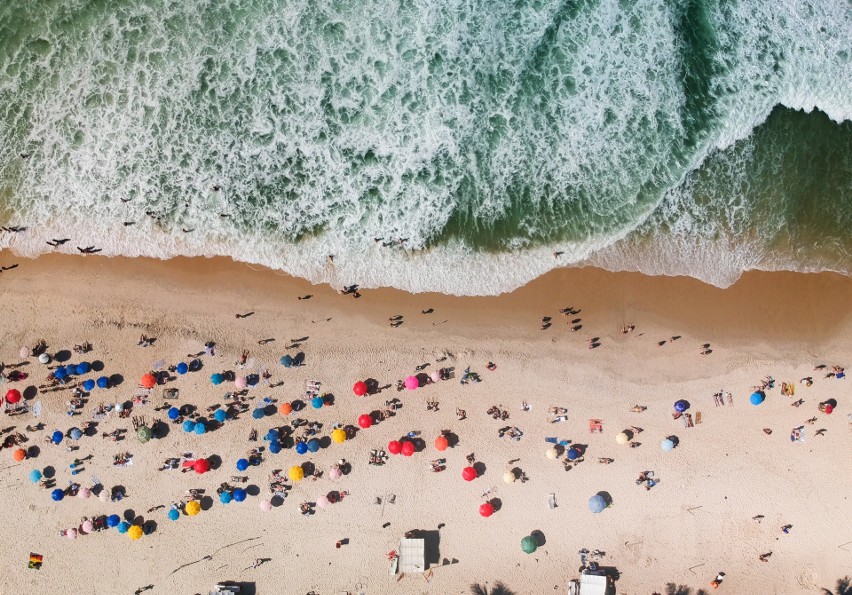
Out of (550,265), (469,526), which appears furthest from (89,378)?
(550,265)

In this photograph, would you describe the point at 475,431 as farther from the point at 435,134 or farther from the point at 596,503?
the point at 435,134

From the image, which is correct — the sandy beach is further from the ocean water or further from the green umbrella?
the ocean water

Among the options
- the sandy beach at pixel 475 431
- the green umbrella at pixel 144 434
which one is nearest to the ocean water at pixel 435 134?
the sandy beach at pixel 475 431

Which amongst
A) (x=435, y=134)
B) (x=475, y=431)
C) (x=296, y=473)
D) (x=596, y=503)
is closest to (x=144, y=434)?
(x=296, y=473)

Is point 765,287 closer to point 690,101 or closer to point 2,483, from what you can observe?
point 690,101

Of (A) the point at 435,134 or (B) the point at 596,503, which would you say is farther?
(A) the point at 435,134
